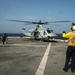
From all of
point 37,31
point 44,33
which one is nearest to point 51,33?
point 44,33

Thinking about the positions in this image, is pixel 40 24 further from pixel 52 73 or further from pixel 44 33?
pixel 52 73

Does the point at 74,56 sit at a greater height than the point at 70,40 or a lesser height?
lesser

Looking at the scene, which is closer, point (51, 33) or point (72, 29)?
point (72, 29)

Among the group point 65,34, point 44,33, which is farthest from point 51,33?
point 65,34

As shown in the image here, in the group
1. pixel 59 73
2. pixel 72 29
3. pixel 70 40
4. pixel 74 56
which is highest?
pixel 72 29

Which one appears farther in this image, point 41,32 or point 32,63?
point 41,32

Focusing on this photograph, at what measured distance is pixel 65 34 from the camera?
7.20m

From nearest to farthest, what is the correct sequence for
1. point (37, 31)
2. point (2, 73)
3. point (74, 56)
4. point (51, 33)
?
point (2, 73)
point (74, 56)
point (51, 33)
point (37, 31)

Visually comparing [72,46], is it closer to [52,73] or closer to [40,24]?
[52,73]

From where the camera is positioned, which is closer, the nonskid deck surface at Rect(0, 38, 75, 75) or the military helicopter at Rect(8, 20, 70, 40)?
the nonskid deck surface at Rect(0, 38, 75, 75)

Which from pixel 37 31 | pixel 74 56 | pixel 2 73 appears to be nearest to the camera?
pixel 2 73

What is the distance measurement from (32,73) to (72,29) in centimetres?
232

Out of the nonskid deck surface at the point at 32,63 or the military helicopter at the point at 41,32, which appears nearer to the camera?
the nonskid deck surface at the point at 32,63

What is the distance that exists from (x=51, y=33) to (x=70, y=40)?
25.0 metres
